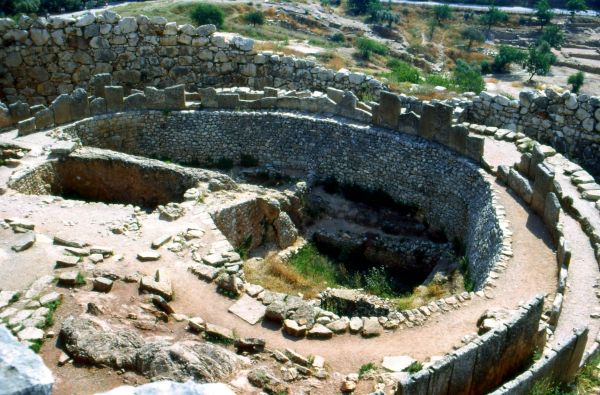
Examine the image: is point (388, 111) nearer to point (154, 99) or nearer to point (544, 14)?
point (154, 99)

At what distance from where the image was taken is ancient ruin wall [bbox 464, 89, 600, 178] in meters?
20.4

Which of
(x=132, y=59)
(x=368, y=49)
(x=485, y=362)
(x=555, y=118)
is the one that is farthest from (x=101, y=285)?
(x=368, y=49)

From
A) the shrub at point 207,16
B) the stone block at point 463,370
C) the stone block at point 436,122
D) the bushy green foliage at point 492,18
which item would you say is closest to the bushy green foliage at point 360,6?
the bushy green foliage at point 492,18

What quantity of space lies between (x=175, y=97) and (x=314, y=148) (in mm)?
4872

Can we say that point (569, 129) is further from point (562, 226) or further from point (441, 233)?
point (562, 226)

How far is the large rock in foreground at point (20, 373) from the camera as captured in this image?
190 inches

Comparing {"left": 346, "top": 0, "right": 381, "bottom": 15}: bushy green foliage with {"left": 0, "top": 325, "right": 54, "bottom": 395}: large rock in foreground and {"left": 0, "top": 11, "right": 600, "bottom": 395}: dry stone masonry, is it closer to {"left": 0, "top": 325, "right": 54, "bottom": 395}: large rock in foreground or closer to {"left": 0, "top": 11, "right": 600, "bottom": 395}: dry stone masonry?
{"left": 0, "top": 11, "right": 600, "bottom": 395}: dry stone masonry

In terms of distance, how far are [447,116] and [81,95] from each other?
36.9ft

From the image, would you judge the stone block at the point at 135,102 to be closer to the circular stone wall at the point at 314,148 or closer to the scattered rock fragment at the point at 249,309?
the circular stone wall at the point at 314,148

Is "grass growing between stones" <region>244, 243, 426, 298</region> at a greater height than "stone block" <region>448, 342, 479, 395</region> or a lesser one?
lesser

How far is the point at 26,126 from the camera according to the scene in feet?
66.2

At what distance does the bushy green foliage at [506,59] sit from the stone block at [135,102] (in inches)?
1620

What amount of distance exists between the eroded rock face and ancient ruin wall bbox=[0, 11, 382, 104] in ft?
49.7

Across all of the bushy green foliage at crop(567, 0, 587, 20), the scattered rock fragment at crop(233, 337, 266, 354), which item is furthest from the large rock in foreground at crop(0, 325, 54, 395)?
the bushy green foliage at crop(567, 0, 587, 20)
